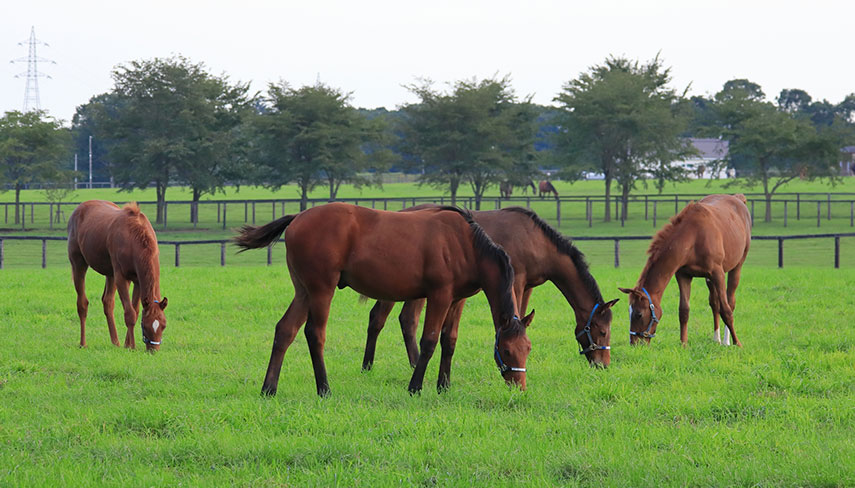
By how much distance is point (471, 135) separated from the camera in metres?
40.7

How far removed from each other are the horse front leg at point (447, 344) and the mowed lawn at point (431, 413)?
0.16 metres

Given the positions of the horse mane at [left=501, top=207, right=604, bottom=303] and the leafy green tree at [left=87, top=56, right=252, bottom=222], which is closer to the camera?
the horse mane at [left=501, top=207, right=604, bottom=303]

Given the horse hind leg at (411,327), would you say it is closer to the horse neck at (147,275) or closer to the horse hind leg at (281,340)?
the horse hind leg at (281,340)

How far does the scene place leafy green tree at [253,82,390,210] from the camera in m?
39.3

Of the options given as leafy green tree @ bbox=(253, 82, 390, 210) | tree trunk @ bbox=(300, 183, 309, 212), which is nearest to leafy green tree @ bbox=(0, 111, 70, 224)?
leafy green tree @ bbox=(253, 82, 390, 210)

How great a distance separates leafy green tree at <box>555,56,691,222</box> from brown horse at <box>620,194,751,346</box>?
28529 millimetres

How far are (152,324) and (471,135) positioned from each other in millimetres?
32905

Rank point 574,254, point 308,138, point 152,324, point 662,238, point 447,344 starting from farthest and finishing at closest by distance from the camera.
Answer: point 308,138 < point 662,238 < point 152,324 < point 574,254 < point 447,344

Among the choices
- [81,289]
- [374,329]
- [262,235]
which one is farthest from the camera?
[81,289]

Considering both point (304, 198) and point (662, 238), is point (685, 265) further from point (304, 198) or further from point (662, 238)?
point (304, 198)

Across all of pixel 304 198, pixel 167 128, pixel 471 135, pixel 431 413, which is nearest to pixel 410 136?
pixel 471 135

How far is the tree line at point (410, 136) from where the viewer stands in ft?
127

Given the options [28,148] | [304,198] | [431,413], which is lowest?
[431,413]

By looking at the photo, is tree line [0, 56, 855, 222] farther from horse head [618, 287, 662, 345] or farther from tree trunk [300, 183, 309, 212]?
horse head [618, 287, 662, 345]
